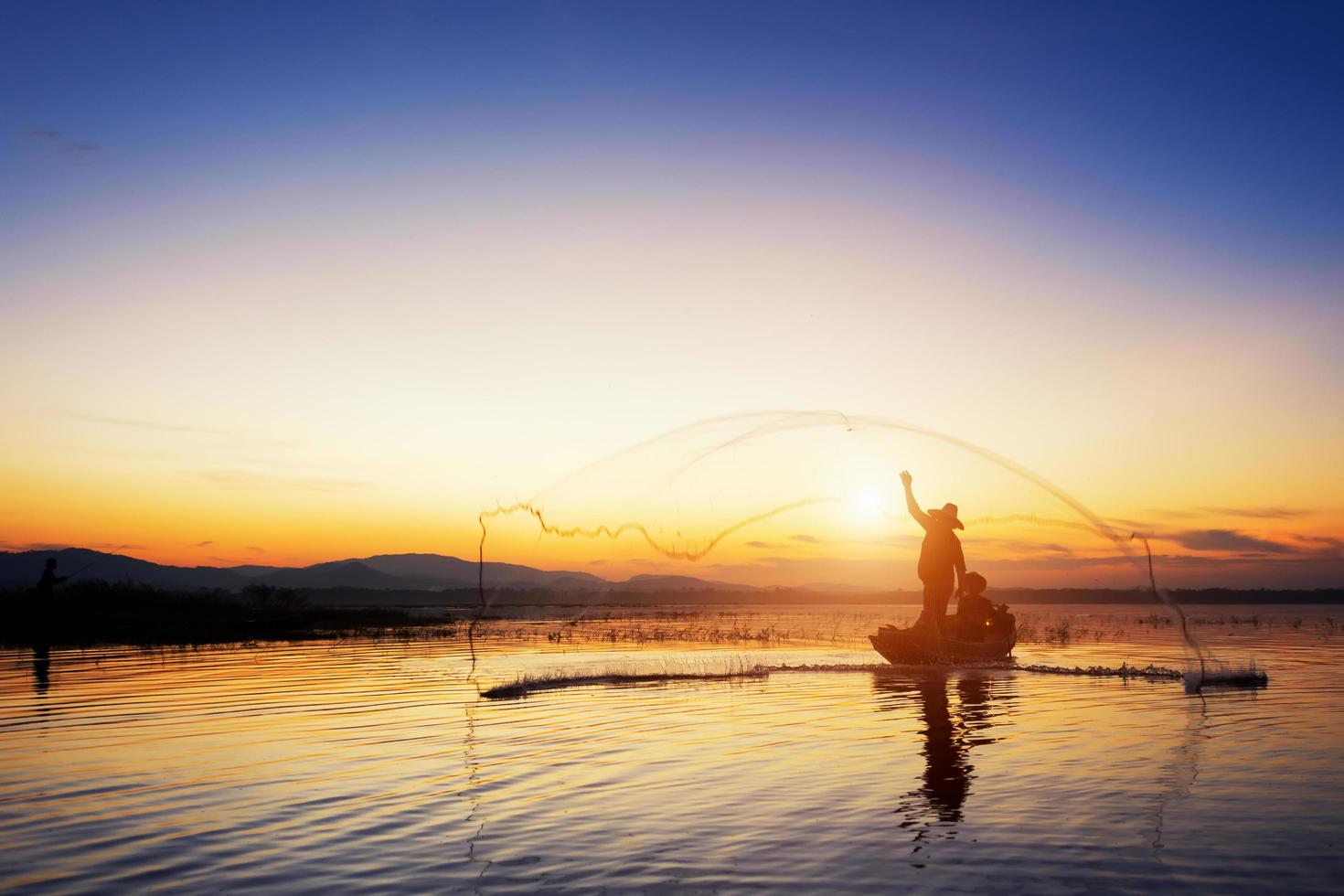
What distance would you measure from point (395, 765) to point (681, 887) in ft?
31.9

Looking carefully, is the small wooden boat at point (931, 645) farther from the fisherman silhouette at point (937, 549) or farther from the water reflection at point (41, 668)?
the water reflection at point (41, 668)

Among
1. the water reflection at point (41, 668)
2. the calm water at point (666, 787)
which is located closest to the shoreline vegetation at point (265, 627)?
the water reflection at point (41, 668)

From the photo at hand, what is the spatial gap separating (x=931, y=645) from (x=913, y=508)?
6279mm

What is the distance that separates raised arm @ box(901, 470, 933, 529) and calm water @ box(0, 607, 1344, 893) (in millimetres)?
10505

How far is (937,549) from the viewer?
44219mm

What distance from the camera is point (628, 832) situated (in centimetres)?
1445

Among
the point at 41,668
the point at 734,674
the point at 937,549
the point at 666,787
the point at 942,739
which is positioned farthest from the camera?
the point at 937,549

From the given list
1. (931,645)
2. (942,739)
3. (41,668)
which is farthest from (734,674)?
(41,668)

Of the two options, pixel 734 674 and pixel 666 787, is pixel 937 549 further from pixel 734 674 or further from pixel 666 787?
pixel 666 787

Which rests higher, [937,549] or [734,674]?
[937,549]

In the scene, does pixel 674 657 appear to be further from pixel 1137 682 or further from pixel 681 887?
pixel 681 887

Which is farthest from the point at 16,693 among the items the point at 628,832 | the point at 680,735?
the point at 628,832

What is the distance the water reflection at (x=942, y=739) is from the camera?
15422 mm

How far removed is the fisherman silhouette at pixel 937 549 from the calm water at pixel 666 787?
919 centimetres
